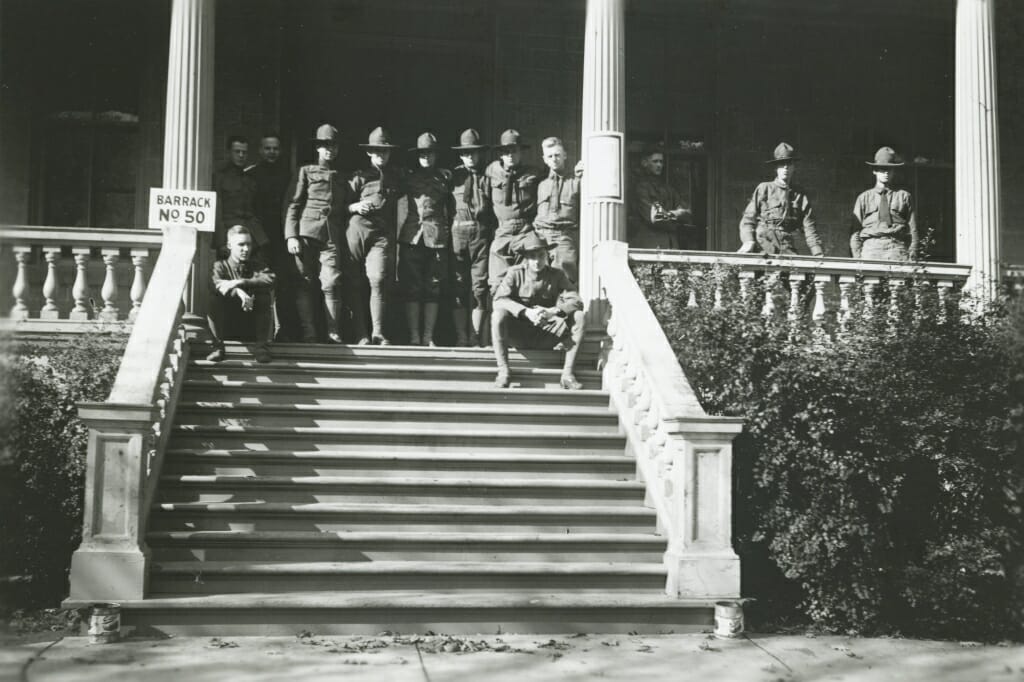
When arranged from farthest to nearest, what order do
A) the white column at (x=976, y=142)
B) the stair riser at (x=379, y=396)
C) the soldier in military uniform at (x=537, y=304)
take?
the white column at (x=976, y=142) → the soldier in military uniform at (x=537, y=304) → the stair riser at (x=379, y=396)

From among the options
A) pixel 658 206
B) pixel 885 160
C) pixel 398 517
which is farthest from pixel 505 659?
pixel 885 160

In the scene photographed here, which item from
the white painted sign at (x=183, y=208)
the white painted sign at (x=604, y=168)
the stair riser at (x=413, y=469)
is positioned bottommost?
the stair riser at (x=413, y=469)

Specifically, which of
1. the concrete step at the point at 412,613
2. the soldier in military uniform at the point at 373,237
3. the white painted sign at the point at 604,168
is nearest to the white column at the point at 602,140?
the white painted sign at the point at 604,168

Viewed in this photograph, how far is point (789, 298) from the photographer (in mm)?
10750

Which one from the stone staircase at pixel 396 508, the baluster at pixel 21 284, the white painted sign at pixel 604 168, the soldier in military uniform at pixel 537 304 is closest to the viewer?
the stone staircase at pixel 396 508

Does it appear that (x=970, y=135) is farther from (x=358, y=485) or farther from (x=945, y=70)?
(x=358, y=485)

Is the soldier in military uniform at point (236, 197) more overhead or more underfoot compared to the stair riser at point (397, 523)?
more overhead

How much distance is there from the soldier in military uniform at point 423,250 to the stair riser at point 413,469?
253cm

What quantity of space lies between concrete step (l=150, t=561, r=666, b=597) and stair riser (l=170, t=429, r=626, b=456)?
1.32 meters

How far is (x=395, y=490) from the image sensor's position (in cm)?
817

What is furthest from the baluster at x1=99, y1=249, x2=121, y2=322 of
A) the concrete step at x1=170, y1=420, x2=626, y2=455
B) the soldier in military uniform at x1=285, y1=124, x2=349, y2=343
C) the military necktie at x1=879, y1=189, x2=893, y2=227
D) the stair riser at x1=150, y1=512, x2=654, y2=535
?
the military necktie at x1=879, y1=189, x2=893, y2=227

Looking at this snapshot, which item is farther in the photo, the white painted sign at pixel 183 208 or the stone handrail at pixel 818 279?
the white painted sign at pixel 183 208

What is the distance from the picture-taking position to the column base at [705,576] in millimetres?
7328

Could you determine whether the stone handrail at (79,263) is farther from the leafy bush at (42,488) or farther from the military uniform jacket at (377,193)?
the military uniform jacket at (377,193)
